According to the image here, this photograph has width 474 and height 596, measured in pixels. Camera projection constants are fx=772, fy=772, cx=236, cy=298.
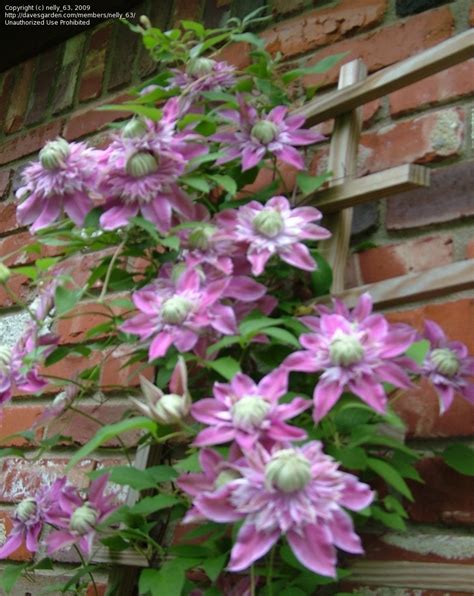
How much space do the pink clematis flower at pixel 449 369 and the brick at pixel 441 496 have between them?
9 cm

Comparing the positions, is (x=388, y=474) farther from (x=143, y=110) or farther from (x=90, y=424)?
(x=90, y=424)

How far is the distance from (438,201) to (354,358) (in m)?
0.36

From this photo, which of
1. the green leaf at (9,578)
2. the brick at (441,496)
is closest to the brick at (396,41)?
the brick at (441,496)

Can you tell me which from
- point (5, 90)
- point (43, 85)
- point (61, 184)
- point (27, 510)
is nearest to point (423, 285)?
point (61, 184)

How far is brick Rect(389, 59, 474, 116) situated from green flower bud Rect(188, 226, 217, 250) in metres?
0.37

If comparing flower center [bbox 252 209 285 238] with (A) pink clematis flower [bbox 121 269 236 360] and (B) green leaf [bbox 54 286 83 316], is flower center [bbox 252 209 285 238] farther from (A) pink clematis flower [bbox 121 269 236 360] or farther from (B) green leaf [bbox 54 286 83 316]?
(B) green leaf [bbox 54 286 83 316]

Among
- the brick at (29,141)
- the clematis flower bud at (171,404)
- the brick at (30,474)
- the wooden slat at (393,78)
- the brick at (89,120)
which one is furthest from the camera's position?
the brick at (29,141)

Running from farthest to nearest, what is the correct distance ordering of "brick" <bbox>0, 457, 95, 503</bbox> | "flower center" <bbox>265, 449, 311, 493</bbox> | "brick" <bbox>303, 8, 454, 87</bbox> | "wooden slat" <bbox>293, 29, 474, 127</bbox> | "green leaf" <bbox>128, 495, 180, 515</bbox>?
"brick" <bbox>0, 457, 95, 503</bbox>, "brick" <bbox>303, 8, 454, 87</bbox>, "wooden slat" <bbox>293, 29, 474, 127</bbox>, "green leaf" <bbox>128, 495, 180, 515</bbox>, "flower center" <bbox>265, 449, 311, 493</bbox>

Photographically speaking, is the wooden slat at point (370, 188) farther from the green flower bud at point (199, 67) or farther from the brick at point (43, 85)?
the brick at point (43, 85)

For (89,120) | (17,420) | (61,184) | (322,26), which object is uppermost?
(322,26)

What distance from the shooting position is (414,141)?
99 centimetres

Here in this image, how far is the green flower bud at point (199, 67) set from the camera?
97cm

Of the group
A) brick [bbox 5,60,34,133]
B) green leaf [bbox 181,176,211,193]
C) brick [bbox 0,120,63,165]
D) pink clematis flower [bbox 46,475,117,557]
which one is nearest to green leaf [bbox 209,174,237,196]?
green leaf [bbox 181,176,211,193]

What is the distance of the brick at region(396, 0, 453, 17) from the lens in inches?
41.4
